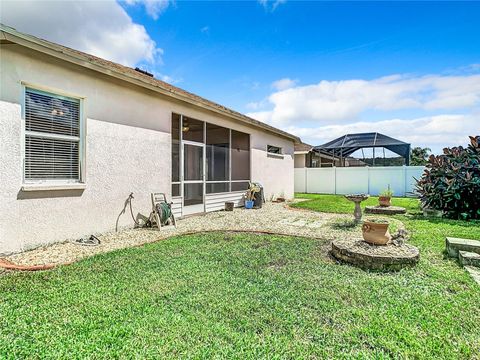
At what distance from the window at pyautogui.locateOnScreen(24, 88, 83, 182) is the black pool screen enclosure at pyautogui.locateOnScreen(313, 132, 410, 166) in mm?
20729

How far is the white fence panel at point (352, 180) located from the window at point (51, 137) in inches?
699

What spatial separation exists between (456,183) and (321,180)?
11.2m

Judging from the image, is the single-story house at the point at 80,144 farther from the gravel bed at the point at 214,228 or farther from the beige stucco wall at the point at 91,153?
the gravel bed at the point at 214,228

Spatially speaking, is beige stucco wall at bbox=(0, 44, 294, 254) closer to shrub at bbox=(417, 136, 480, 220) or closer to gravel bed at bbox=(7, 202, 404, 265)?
gravel bed at bbox=(7, 202, 404, 265)

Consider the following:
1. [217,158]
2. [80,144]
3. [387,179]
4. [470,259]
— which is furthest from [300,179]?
[80,144]

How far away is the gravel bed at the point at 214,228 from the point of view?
16.0 feet

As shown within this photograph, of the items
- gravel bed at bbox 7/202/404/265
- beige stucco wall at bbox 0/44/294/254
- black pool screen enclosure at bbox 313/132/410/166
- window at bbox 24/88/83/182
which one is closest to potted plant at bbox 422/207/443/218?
gravel bed at bbox 7/202/404/265

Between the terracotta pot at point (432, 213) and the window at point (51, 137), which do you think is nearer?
the window at point (51, 137)

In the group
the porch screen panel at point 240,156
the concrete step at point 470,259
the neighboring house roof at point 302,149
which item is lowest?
the concrete step at point 470,259

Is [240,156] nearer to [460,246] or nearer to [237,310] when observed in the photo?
[460,246]

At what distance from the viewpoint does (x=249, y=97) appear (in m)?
17.3

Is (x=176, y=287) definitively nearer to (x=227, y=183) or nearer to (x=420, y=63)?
(x=227, y=183)

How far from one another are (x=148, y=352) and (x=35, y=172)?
472 centimetres

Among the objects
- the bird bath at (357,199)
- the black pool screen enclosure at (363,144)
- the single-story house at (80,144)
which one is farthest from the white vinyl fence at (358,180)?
the single-story house at (80,144)
